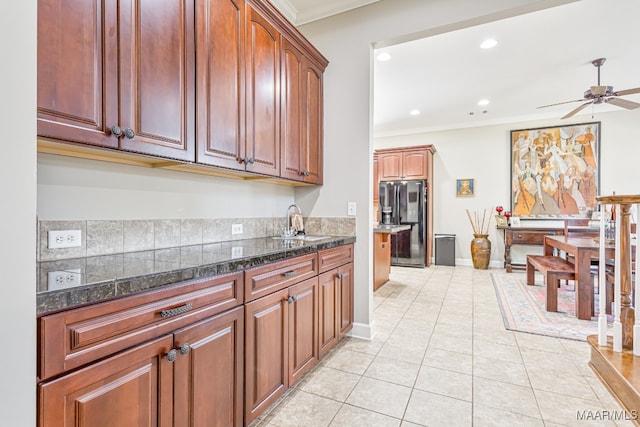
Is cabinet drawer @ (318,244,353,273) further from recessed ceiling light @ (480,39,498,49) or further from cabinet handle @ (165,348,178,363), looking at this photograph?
recessed ceiling light @ (480,39,498,49)

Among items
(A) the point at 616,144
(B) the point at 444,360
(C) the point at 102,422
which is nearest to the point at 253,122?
(C) the point at 102,422

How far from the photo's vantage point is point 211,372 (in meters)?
1.26

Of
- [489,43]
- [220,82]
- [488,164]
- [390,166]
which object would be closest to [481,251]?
[488,164]

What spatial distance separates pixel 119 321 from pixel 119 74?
973mm

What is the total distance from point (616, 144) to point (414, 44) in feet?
15.1

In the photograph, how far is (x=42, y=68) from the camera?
101 cm

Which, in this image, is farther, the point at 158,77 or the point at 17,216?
the point at 158,77

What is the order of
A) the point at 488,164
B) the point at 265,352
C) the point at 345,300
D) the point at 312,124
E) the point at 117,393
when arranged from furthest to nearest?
the point at 488,164, the point at 312,124, the point at 345,300, the point at 265,352, the point at 117,393

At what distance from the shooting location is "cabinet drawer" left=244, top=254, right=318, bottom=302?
1.49 metres

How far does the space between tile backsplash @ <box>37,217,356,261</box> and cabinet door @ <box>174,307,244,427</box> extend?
70 centimetres

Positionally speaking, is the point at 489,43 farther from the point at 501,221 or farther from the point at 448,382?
the point at 501,221

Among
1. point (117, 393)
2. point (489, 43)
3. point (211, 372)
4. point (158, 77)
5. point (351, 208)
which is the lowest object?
point (211, 372)

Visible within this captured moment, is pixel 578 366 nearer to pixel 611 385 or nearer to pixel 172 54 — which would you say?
pixel 611 385

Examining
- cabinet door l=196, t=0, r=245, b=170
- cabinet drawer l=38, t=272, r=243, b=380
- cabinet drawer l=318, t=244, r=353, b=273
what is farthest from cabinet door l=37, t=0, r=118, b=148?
cabinet drawer l=318, t=244, r=353, b=273
